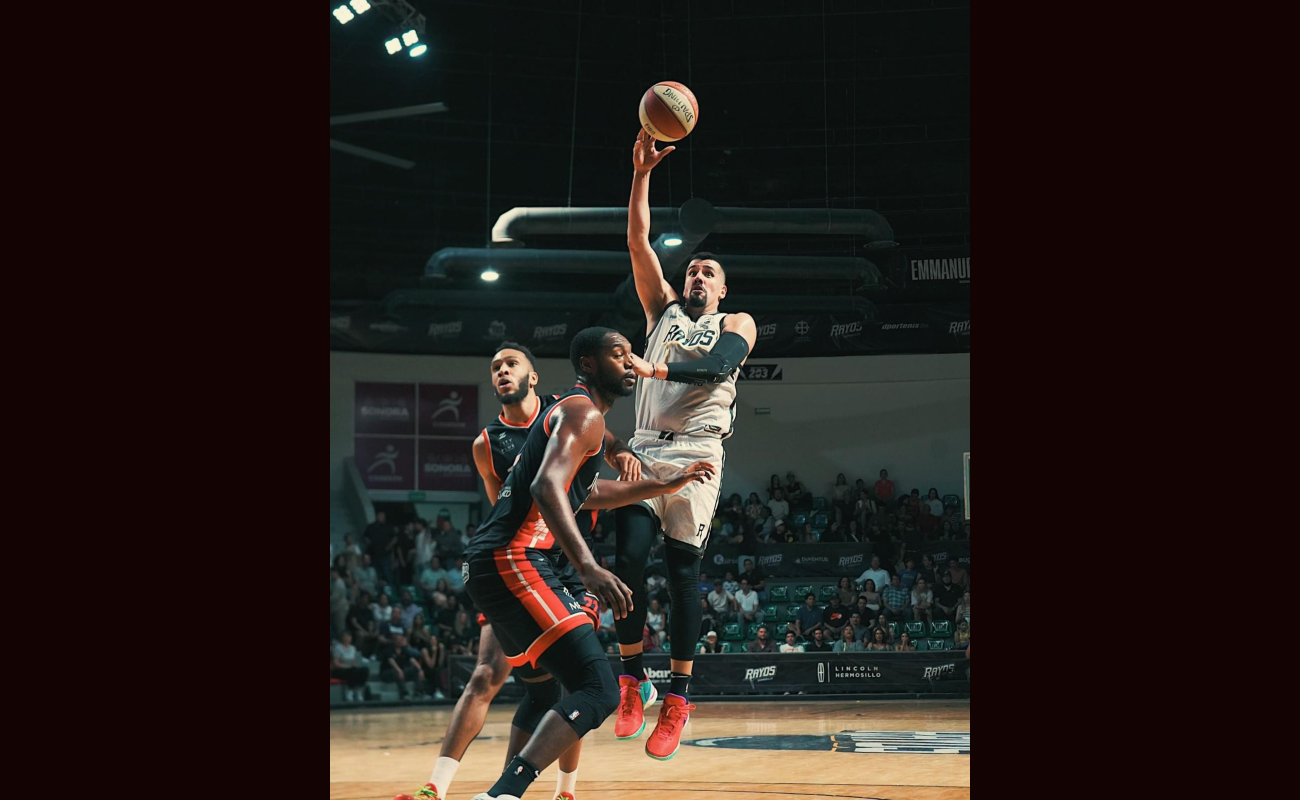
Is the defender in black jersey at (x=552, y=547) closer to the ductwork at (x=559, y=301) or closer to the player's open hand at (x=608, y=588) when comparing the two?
the player's open hand at (x=608, y=588)

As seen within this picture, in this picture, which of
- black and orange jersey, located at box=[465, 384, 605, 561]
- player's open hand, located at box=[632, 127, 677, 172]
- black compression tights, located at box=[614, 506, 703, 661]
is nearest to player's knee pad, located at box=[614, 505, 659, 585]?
black compression tights, located at box=[614, 506, 703, 661]

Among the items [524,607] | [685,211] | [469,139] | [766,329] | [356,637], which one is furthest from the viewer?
[766,329]

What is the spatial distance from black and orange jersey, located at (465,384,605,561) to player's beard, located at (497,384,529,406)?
0.88m

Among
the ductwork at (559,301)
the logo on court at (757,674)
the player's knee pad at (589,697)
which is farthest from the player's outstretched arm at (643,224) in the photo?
the ductwork at (559,301)

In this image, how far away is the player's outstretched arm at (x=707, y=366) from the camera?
5221 millimetres

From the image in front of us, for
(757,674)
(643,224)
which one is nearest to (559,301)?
(757,674)

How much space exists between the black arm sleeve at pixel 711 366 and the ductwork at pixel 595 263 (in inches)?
379

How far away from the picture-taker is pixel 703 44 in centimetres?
1470

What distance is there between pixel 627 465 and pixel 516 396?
0.86 m

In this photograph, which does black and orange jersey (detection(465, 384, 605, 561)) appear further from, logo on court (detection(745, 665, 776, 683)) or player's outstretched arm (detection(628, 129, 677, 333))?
logo on court (detection(745, 665, 776, 683))

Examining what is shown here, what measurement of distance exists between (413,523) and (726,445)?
5.37 m

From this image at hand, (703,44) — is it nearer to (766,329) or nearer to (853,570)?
(766,329)

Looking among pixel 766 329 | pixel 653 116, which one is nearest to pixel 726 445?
pixel 766 329

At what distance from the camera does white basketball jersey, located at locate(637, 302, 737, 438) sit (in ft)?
19.3
